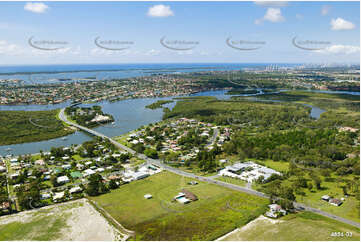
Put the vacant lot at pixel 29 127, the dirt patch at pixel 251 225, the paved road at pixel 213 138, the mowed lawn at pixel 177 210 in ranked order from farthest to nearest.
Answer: the vacant lot at pixel 29 127
the paved road at pixel 213 138
the mowed lawn at pixel 177 210
the dirt patch at pixel 251 225

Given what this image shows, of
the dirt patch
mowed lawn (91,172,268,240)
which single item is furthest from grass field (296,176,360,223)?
the dirt patch

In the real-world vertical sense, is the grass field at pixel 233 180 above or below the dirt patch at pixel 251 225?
above

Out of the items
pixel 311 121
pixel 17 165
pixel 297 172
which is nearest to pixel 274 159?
pixel 297 172

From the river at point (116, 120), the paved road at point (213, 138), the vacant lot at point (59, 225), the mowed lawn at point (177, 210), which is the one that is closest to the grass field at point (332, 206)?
the mowed lawn at point (177, 210)

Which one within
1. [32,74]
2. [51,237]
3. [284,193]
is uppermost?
[32,74]

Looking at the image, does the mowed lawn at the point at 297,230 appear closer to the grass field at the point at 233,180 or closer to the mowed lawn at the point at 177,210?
the mowed lawn at the point at 177,210

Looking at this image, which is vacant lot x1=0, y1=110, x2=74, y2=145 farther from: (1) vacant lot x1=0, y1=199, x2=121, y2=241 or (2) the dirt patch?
(2) the dirt patch

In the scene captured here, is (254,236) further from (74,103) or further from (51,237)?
(74,103)
